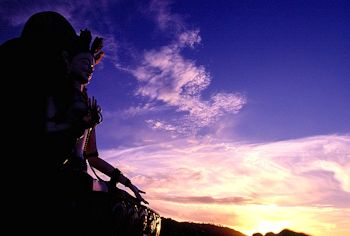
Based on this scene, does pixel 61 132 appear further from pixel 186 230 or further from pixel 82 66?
pixel 186 230

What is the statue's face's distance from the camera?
323 centimetres

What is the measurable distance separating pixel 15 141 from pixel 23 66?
2.45 ft

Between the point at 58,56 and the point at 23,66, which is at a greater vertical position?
the point at 58,56

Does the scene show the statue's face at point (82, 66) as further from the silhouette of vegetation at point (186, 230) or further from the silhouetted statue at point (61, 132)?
the silhouette of vegetation at point (186, 230)

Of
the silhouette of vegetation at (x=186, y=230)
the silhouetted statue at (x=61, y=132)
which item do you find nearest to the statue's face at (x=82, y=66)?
the silhouetted statue at (x=61, y=132)

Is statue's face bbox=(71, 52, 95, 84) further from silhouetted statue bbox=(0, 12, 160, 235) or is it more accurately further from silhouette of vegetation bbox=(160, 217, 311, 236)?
silhouette of vegetation bbox=(160, 217, 311, 236)

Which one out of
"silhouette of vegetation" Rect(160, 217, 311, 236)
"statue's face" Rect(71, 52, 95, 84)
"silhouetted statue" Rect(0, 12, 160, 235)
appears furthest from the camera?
"silhouette of vegetation" Rect(160, 217, 311, 236)

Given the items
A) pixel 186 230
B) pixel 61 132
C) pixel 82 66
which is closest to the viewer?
pixel 61 132

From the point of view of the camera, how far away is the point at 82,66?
3.24m

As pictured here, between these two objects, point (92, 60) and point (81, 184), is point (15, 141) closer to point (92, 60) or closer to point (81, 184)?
point (81, 184)

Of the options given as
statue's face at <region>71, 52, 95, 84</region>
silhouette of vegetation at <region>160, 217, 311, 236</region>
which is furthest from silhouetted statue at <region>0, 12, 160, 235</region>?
silhouette of vegetation at <region>160, 217, 311, 236</region>

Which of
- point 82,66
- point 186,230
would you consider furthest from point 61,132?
point 186,230

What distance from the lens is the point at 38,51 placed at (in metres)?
3.11

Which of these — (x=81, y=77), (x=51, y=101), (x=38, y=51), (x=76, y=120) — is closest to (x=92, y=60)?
(x=81, y=77)
